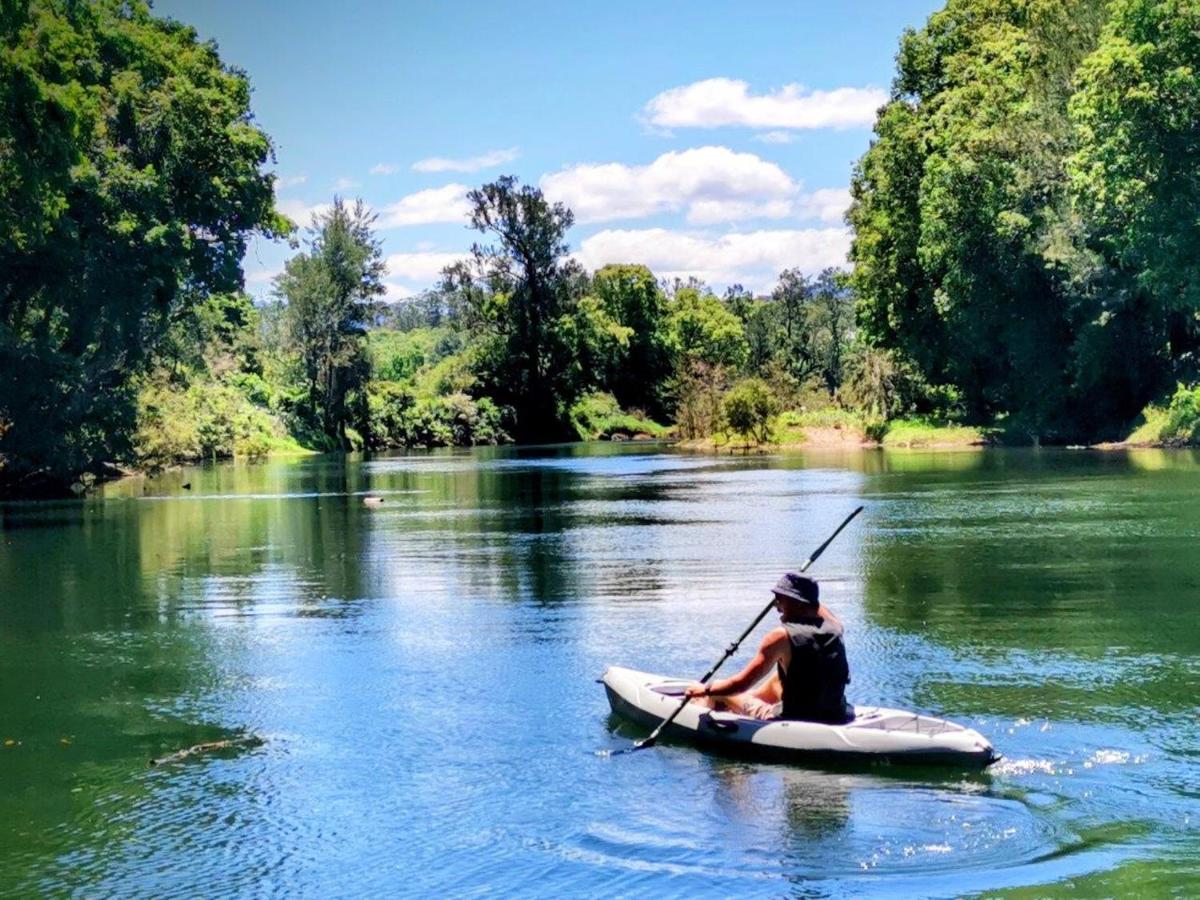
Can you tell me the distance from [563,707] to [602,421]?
104 m

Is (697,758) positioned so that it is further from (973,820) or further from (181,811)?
(181,811)

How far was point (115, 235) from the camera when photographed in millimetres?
44688

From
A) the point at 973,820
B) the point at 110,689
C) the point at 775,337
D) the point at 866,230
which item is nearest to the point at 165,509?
the point at 110,689

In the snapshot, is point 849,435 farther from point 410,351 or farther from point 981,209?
point 410,351

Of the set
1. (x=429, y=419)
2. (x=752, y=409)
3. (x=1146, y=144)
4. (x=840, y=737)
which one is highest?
(x=1146, y=144)

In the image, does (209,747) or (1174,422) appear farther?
(1174,422)

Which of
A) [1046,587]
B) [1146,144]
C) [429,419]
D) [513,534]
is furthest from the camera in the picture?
[429,419]

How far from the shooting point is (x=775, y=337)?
128m

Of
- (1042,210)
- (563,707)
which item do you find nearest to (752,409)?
(1042,210)

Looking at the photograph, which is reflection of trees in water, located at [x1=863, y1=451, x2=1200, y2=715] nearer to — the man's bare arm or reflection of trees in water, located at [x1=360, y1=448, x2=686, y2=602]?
the man's bare arm

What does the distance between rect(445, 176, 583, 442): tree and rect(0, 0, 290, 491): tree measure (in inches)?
2258

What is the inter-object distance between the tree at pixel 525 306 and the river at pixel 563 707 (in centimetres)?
8169

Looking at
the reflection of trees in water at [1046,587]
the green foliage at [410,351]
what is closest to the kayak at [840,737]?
the reflection of trees in water at [1046,587]

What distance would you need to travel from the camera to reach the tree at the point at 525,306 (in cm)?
11225
